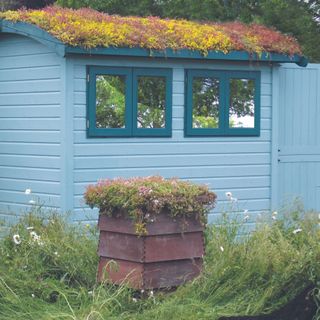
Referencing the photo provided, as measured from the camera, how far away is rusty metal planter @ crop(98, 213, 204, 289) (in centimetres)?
635

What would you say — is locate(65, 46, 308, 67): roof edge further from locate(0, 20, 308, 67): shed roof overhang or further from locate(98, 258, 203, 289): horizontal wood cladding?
locate(98, 258, 203, 289): horizontal wood cladding

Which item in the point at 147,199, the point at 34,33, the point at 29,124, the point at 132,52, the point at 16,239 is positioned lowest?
the point at 16,239

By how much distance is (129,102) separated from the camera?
31.9 ft

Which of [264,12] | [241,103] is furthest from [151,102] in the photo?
[264,12]

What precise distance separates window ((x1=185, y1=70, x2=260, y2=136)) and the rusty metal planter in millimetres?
3722

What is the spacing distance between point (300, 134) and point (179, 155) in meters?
2.11

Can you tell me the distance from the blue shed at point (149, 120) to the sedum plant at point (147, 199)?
242 centimetres

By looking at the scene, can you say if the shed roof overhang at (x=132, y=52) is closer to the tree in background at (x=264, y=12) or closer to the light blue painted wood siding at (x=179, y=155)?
the light blue painted wood siding at (x=179, y=155)

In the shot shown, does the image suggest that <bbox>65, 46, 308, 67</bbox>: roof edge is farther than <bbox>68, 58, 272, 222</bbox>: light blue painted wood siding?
No

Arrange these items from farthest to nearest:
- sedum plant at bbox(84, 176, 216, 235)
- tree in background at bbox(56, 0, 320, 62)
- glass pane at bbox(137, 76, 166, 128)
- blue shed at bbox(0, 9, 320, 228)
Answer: tree in background at bbox(56, 0, 320, 62) < glass pane at bbox(137, 76, 166, 128) < blue shed at bbox(0, 9, 320, 228) < sedum plant at bbox(84, 176, 216, 235)

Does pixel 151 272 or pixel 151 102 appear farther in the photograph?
pixel 151 102

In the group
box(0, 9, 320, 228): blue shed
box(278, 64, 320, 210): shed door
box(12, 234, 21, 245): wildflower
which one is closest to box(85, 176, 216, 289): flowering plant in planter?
box(12, 234, 21, 245): wildflower

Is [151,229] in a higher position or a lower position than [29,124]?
lower

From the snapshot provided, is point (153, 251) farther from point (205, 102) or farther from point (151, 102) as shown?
point (205, 102)
